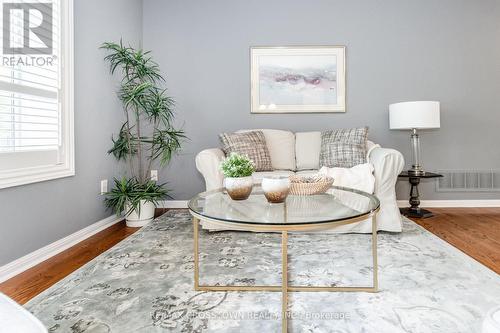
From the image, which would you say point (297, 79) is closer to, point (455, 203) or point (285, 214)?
point (455, 203)

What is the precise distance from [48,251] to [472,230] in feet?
11.1

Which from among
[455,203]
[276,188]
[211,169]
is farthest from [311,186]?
[455,203]

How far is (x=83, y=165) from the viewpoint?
8.10 feet

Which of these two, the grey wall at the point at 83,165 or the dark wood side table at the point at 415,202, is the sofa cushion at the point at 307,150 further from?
the grey wall at the point at 83,165

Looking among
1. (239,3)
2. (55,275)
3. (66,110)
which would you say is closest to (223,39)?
(239,3)

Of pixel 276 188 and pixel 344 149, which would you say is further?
pixel 344 149

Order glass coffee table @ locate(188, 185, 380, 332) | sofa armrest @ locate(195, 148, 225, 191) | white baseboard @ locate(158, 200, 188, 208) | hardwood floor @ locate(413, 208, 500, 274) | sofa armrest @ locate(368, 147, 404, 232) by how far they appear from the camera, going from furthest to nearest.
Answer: white baseboard @ locate(158, 200, 188, 208) → sofa armrest @ locate(195, 148, 225, 191) → sofa armrest @ locate(368, 147, 404, 232) → hardwood floor @ locate(413, 208, 500, 274) → glass coffee table @ locate(188, 185, 380, 332)

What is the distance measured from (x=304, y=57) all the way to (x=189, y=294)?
2969 millimetres

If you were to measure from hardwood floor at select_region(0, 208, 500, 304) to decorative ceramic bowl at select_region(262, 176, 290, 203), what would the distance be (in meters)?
1.30

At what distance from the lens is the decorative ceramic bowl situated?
1.46m

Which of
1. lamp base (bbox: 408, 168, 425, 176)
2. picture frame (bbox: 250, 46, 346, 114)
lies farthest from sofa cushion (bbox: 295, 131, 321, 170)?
lamp base (bbox: 408, 168, 425, 176)

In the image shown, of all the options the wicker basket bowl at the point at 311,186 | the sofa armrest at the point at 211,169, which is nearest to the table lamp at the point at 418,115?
the wicker basket bowl at the point at 311,186

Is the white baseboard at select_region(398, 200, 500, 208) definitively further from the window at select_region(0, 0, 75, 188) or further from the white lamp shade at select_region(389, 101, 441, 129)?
the window at select_region(0, 0, 75, 188)

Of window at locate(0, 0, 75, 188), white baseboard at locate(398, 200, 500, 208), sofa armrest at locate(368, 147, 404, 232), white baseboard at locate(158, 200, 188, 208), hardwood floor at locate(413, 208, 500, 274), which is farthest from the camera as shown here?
white baseboard at locate(158, 200, 188, 208)
